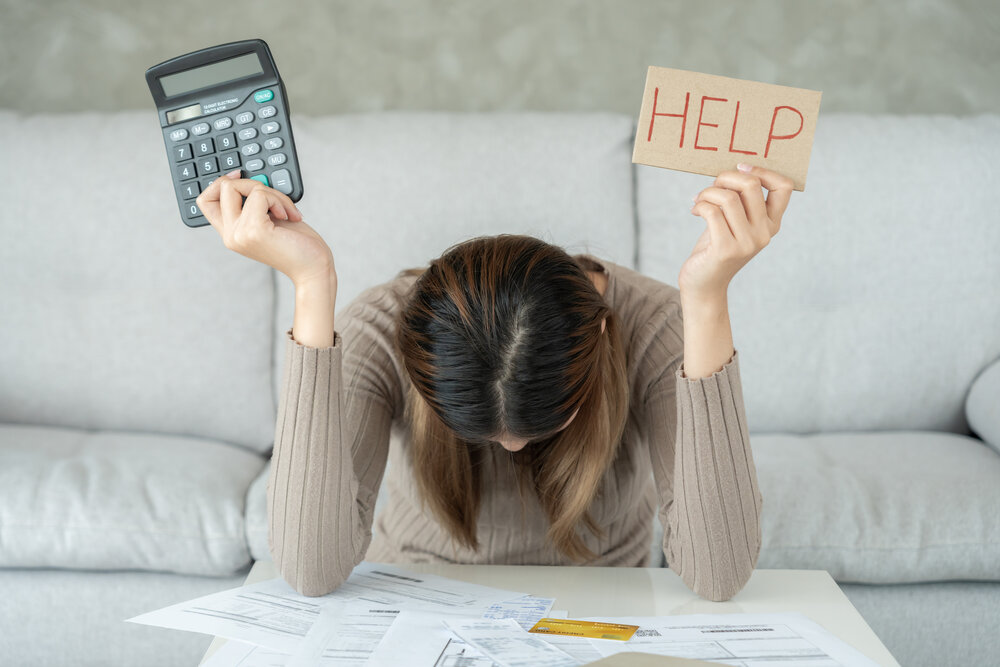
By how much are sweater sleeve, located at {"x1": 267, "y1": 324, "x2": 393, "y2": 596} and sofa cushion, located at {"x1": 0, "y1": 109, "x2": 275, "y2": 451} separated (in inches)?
32.6

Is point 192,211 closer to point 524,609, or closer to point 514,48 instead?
point 524,609

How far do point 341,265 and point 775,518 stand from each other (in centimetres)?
90

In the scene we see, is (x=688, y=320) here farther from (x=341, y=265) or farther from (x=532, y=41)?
(x=532, y=41)

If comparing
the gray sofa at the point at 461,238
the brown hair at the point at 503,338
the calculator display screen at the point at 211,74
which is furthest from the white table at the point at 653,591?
the gray sofa at the point at 461,238

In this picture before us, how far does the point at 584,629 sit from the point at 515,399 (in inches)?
8.0

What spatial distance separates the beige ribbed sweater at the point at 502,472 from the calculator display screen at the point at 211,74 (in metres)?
0.26

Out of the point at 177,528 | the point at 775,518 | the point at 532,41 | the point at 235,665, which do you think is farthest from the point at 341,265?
the point at 235,665

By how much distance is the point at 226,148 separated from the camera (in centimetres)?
83

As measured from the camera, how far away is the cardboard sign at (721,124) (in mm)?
704

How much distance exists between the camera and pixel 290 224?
82 centimetres

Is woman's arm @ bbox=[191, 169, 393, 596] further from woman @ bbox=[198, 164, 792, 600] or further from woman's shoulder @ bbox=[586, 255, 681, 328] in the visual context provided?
woman's shoulder @ bbox=[586, 255, 681, 328]

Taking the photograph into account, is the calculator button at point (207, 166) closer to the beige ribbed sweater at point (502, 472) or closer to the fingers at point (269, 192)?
the fingers at point (269, 192)

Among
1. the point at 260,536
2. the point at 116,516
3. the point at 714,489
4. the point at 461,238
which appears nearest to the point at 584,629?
the point at 714,489

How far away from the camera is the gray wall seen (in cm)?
194
